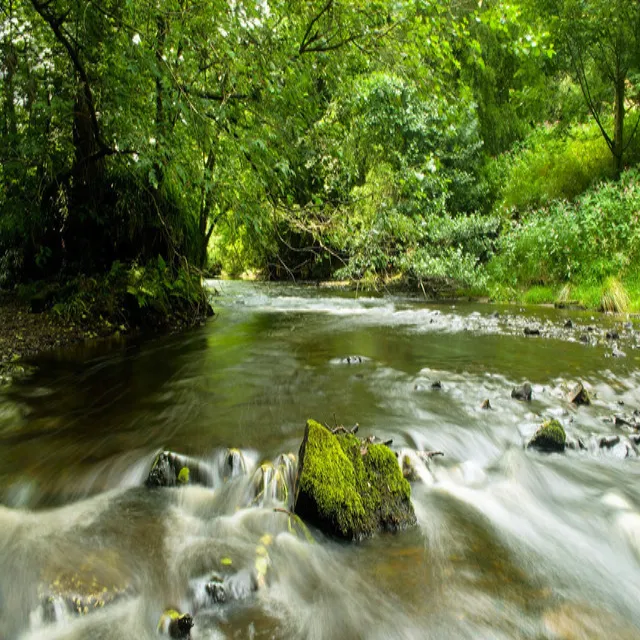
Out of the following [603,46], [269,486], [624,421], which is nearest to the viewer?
[269,486]

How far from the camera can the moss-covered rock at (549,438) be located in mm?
3928

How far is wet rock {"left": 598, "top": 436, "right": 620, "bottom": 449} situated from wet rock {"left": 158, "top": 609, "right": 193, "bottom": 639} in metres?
3.62

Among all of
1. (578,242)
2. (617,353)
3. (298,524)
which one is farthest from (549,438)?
(578,242)

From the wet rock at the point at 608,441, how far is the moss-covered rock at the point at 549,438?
0.29 metres

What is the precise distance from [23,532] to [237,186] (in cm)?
500

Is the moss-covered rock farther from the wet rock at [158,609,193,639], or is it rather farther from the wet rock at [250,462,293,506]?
the wet rock at [158,609,193,639]

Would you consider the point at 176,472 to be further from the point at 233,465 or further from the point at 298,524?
the point at 298,524

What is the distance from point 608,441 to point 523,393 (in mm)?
1273

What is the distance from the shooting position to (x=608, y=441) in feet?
12.9

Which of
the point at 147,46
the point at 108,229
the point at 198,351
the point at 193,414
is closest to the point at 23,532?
the point at 193,414

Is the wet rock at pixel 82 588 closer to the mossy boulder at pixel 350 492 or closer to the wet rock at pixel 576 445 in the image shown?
the mossy boulder at pixel 350 492

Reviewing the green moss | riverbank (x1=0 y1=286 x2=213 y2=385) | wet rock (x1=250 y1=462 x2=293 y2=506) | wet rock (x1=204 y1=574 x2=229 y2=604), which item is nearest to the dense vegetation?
riverbank (x1=0 y1=286 x2=213 y2=385)

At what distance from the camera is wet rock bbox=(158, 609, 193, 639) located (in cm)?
205

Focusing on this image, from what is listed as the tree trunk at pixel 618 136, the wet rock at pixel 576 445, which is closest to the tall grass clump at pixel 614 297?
the tree trunk at pixel 618 136
